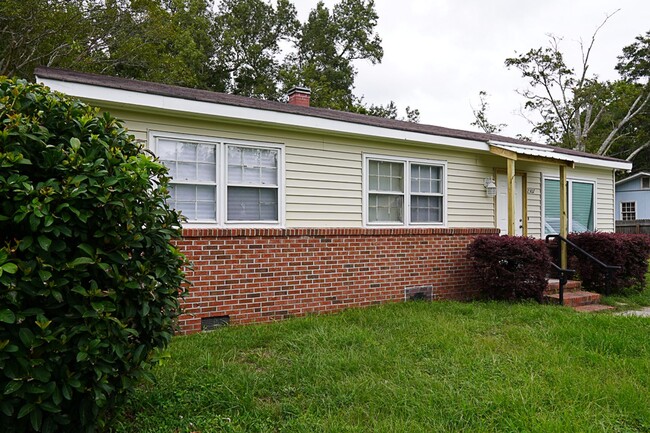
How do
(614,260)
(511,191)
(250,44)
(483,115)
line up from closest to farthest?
(511,191)
(614,260)
(250,44)
(483,115)

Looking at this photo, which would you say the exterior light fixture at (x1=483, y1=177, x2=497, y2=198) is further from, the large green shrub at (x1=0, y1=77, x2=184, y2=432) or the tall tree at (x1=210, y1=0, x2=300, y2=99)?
the tall tree at (x1=210, y1=0, x2=300, y2=99)

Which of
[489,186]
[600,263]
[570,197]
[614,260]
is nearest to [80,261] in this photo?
[489,186]

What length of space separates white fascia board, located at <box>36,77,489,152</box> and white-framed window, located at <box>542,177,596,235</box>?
312 centimetres

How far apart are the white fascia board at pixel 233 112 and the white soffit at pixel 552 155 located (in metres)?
0.82

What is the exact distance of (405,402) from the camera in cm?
305

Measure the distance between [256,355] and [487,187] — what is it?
560 centimetres

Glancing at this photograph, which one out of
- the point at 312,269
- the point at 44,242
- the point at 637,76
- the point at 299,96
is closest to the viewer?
the point at 44,242

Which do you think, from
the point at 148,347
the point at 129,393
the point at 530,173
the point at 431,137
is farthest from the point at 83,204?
the point at 530,173

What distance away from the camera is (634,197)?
81.0 feet

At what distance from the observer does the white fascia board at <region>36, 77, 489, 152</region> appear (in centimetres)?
464

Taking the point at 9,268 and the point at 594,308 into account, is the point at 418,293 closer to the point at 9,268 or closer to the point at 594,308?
the point at 594,308

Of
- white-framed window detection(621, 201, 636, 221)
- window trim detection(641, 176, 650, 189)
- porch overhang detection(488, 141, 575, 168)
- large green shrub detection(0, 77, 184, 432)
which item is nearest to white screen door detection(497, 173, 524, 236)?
porch overhang detection(488, 141, 575, 168)

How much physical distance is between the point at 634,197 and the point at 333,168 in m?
24.9

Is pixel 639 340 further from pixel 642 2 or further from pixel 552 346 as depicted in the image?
pixel 642 2
